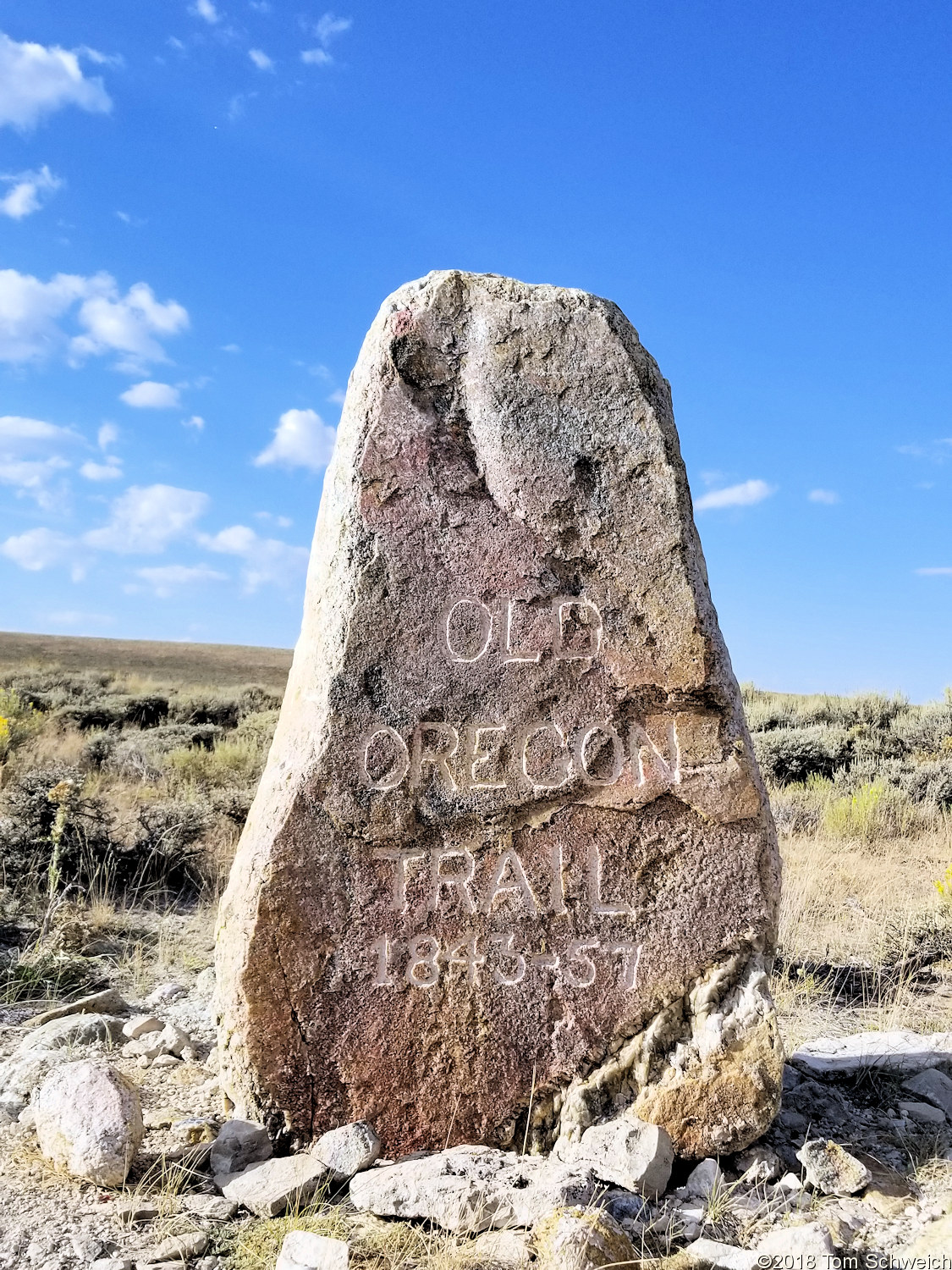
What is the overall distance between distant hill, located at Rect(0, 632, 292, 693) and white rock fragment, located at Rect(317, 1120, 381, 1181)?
26.3 metres

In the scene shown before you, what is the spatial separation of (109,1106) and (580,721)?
164 cm

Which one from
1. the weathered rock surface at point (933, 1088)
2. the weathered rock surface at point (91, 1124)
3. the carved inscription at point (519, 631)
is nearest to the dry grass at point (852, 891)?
the weathered rock surface at point (933, 1088)

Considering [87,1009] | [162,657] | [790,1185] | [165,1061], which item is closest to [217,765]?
[87,1009]

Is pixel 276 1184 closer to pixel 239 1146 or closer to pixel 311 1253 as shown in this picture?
pixel 239 1146

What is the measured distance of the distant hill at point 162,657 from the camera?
31734mm

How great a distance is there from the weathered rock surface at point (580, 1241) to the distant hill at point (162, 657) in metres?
26.9

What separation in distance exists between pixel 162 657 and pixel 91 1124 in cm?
3643

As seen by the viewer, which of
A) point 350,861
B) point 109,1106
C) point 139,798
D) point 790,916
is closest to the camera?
point 109,1106

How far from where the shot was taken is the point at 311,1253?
2398mm

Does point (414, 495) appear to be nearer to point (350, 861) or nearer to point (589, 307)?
point (589, 307)

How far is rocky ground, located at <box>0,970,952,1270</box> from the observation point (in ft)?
8.27

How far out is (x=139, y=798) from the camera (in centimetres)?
831

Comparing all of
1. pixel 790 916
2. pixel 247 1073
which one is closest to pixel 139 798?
pixel 790 916

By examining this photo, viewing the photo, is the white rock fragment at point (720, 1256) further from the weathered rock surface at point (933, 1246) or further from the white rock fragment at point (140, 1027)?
the white rock fragment at point (140, 1027)
